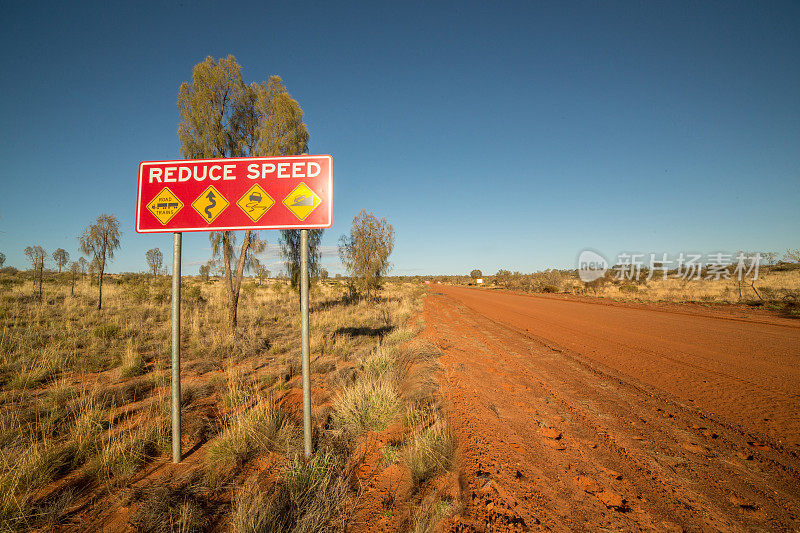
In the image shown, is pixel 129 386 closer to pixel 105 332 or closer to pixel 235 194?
pixel 235 194

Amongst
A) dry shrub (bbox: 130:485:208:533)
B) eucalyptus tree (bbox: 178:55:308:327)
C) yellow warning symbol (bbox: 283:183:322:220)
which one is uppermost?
eucalyptus tree (bbox: 178:55:308:327)

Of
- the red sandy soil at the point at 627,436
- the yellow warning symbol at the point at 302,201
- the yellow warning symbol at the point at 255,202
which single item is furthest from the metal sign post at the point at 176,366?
the red sandy soil at the point at 627,436

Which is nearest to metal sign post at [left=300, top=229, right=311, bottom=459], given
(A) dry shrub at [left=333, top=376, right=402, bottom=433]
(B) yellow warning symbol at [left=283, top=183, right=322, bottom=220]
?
(B) yellow warning symbol at [left=283, top=183, right=322, bottom=220]

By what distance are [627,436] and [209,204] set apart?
20.5 ft

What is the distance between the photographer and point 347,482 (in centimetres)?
316

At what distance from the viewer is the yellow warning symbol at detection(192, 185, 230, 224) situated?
368 centimetres

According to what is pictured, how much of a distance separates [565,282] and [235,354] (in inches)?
1815

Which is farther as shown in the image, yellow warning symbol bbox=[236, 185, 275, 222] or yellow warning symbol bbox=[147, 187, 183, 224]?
yellow warning symbol bbox=[147, 187, 183, 224]

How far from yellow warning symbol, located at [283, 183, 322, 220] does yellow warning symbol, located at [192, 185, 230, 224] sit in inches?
35.2

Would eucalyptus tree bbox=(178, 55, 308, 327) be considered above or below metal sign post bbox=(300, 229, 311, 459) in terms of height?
above

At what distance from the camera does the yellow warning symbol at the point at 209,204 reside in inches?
145

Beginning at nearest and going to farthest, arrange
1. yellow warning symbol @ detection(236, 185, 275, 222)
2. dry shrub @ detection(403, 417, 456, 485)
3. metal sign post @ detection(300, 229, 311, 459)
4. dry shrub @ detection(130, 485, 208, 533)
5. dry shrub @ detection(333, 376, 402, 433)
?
dry shrub @ detection(130, 485, 208, 533)
dry shrub @ detection(403, 417, 456, 485)
metal sign post @ detection(300, 229, 311, 459)
yellow warning symbol @ detection(236, 185, 275, 222)
dry shrub @ detection(333, 376, 402, 433)

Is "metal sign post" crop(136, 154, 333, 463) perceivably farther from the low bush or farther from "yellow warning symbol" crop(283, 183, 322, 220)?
the low bush

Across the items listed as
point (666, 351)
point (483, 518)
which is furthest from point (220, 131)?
point (666, 351)
